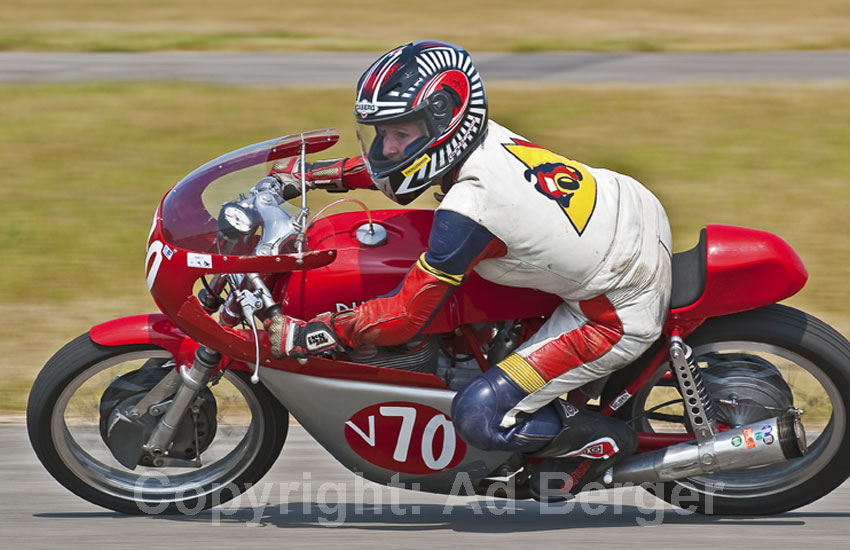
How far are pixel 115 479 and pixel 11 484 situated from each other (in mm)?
570

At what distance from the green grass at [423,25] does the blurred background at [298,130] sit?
0.36ft

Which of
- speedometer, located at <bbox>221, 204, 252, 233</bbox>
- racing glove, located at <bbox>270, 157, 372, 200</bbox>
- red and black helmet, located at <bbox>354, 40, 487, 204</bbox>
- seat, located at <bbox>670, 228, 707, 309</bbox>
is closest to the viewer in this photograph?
red and black helmet, located at <bbox>354, 40, 487, 204</bbox>

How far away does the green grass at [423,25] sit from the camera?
16.3 metres

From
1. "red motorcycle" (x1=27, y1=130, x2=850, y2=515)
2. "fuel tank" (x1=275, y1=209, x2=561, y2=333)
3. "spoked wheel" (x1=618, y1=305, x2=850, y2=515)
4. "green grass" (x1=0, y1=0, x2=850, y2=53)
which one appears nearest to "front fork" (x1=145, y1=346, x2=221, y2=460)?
"red motorcycle" (x1=27, y1=130, x2=850, y2=515)

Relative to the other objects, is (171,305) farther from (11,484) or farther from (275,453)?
(11,484)

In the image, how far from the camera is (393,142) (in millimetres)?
3639

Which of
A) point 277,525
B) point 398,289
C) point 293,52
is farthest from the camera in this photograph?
point 293,52

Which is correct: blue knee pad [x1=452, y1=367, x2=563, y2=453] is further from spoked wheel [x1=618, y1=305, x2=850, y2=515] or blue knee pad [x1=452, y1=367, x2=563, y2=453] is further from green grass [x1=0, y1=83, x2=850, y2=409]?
green grass [x1=0, y1=83, x2=850, y2=409]

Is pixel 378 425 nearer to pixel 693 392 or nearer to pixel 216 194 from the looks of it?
pixel 216 194

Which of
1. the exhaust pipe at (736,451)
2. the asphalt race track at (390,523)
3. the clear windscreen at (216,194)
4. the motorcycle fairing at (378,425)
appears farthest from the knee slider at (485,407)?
the clear windscreen at (216,194)

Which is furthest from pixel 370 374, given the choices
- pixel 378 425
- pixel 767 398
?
pixel 767 398

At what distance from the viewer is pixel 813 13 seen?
19.2 metres

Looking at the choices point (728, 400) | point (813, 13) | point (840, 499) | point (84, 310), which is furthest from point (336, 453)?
point (813, 13)

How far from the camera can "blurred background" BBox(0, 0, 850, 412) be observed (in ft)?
23.3
